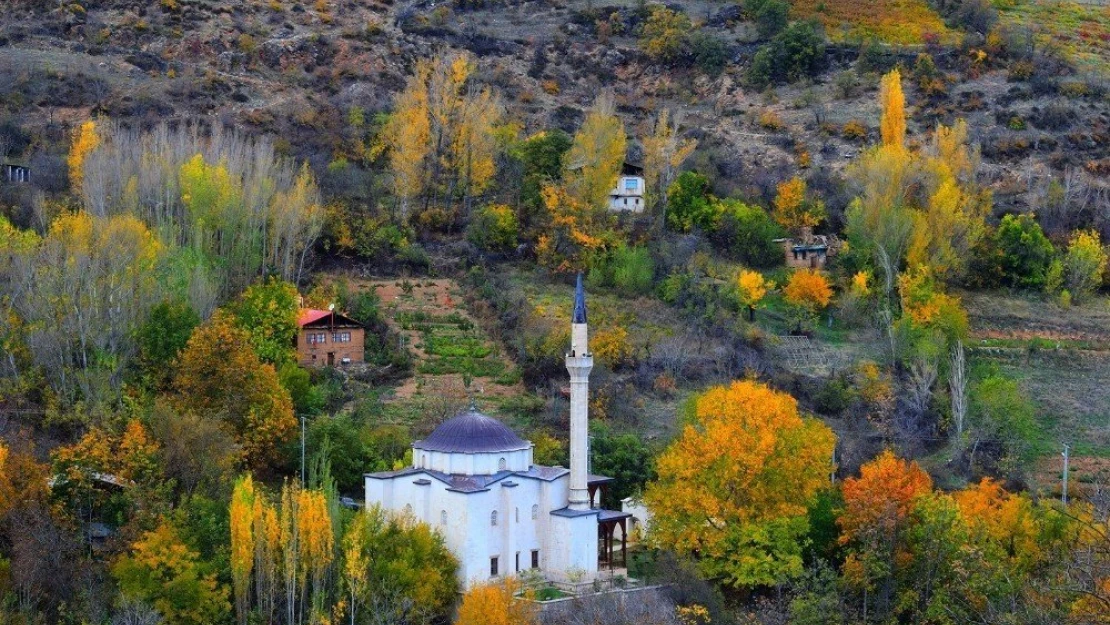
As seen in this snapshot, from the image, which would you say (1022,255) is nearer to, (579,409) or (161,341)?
(579,409)

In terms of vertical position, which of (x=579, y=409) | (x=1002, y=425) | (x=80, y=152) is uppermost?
(x=80, y=152)

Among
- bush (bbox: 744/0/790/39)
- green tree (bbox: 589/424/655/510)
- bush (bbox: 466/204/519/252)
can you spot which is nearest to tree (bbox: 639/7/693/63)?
bush (bbox: 744/0/790/39)

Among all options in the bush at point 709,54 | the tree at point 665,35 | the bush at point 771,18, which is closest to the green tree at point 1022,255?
the bush at point 709,54

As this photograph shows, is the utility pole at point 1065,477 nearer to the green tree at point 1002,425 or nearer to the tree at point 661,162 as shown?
the green tree at point 1002,425

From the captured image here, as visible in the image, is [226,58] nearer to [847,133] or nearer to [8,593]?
→ [847,133]

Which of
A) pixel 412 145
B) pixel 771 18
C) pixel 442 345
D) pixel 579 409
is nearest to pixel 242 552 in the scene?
pixel 579 409

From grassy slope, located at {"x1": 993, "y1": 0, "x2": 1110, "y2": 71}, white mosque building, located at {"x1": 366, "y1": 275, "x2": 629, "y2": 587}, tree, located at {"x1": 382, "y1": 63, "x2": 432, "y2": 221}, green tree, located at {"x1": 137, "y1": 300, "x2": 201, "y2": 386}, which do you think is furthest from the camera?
grassy slope, located at {"x1": 993, "y1": 0, "x2": 1110, "y2": 71}

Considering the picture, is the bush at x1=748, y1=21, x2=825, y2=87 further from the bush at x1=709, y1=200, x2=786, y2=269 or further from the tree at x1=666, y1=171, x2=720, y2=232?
the bush at x1=709, y1=200, x2=786, y2=269
